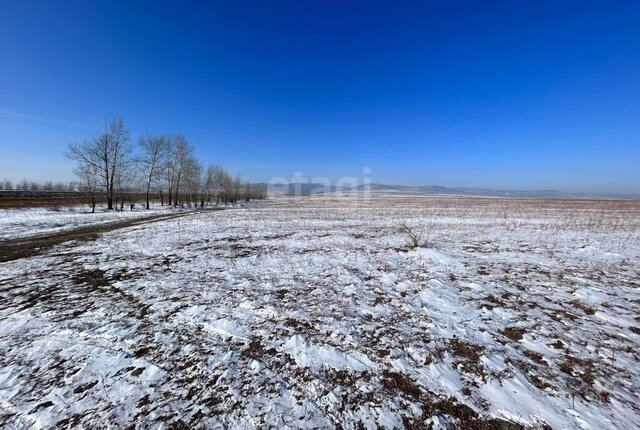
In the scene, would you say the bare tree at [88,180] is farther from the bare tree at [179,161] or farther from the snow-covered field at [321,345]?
the snow-covered field at [321,345]

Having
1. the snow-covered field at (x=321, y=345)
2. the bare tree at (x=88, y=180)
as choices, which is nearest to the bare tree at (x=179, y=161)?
the bare tree at (x=88, y=180)

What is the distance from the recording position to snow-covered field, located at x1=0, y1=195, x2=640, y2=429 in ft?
9.81

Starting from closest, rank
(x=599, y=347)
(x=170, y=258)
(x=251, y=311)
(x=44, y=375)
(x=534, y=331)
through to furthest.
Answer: (x=44, y=375) < (x=599, y=347) < (x=534, y=331) < (x=251, y=311) < (x=170, y=258)

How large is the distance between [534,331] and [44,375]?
7.87m

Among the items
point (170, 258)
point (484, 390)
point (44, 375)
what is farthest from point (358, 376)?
point (170, 258)

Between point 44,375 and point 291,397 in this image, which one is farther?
point 44,375

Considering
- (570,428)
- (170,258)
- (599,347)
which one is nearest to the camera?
(570,428)

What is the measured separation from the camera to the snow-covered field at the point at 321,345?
A: 299 centimetres

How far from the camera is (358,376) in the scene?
3596mm

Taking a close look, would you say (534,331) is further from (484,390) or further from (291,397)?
(291,397)

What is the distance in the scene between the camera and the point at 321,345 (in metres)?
4.30

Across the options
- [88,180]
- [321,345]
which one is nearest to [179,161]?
[88,180]

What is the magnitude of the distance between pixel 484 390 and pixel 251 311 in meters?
4.20

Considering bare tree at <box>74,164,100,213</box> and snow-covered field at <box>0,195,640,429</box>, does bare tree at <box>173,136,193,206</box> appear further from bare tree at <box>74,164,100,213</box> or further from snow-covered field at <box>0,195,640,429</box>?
snow-covered field at <box>0,195,640,429</box>
